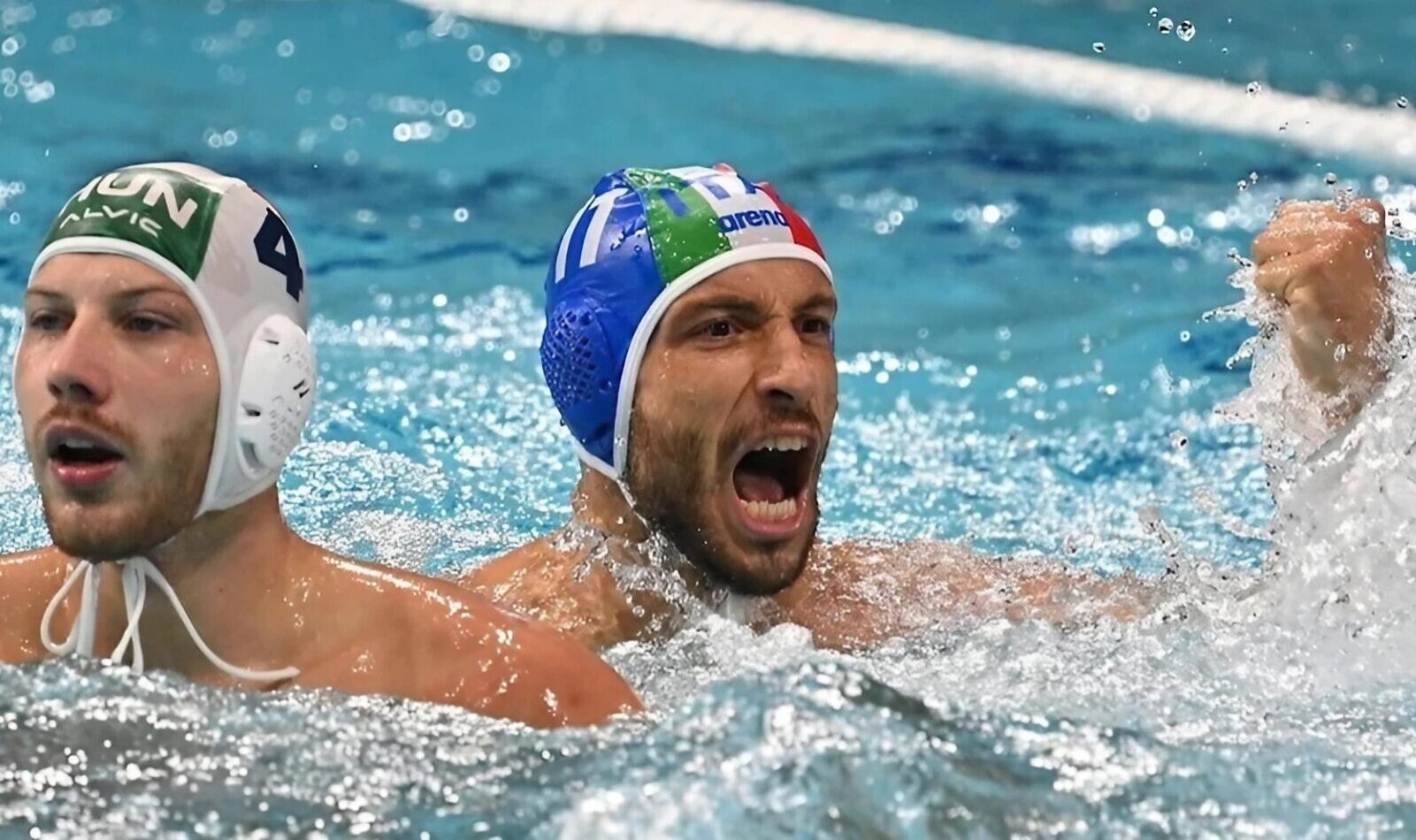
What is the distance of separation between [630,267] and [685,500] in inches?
13.5

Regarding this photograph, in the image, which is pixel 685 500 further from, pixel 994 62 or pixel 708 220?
pixel 994 62

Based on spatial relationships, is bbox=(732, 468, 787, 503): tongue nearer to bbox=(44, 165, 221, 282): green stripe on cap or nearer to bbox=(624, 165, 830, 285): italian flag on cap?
bbox=(624, 165, 830, 285): italian flag on cap

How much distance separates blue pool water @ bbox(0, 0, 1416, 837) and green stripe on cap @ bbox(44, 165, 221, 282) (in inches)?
19.3

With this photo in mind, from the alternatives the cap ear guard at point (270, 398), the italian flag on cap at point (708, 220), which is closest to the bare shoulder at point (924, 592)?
the italian flag on cap at point (708, 220)

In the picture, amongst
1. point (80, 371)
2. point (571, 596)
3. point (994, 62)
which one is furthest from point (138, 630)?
point (994, 62)

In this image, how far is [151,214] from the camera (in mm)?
2406

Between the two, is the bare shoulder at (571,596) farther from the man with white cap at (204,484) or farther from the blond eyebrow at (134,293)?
the blond eyebrow at (134,293)

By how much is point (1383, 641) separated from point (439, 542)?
192 cm

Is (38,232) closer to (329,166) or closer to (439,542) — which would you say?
(329,166)

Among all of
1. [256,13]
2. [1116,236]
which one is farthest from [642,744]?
[256,13]

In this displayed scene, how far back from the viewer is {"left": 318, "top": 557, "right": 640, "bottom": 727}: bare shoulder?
96.1 inches

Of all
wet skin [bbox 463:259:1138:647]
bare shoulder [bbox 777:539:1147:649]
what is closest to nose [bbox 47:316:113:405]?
wet skin [bbox 463:259:1138:647]

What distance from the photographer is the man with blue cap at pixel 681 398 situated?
2.99 meters

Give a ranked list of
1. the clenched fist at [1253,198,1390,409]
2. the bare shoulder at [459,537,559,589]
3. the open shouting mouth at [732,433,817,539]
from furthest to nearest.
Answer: the bare shoulder at [459,537,559,589], the open shouting mouth at [732,433,817,539], the clenched fist at [1253,198,1390,409]
